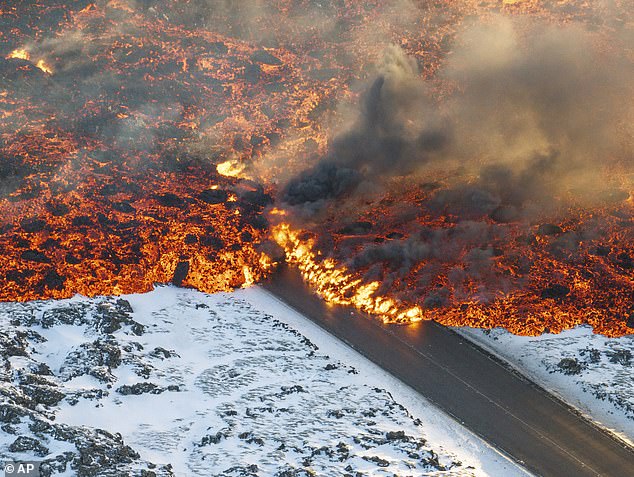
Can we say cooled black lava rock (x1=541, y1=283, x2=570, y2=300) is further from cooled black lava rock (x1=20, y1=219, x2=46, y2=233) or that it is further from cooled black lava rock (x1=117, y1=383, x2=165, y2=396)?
cooled black lava rock (x1=20, y1=219, x2=46, y2=233)

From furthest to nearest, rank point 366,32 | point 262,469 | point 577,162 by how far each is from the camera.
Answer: point 366,32
point 577,162
point 262,469

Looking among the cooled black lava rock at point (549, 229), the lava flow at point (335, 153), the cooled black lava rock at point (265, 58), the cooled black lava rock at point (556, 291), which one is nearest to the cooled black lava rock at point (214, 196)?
the lava flow at point (335, 153)

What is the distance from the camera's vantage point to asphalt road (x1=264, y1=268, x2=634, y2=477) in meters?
37.7

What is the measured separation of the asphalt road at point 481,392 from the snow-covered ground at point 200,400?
1080 mm

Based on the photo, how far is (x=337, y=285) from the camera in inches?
1896

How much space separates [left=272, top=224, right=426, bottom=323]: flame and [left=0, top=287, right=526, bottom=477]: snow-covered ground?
3.53 metres

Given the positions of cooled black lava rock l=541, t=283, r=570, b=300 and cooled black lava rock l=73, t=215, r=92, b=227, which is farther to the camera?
cooled black lava rock l=73, t=215, r=92, b=227

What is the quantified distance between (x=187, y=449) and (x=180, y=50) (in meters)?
45.4

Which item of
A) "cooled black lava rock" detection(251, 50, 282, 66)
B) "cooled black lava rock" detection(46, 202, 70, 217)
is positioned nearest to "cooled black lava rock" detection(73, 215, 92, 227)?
Answer: "cooled black lava rock" detection(46, 202, 70, 217)

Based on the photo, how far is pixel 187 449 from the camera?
113 feet

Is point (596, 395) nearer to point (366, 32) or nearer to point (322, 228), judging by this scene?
point (322, 228)

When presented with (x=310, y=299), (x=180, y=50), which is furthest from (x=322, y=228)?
(x=180, y=50)

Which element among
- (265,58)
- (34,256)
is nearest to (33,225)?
(34,256)

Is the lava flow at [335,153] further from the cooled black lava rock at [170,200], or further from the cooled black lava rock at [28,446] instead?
the cooled black lava rock at [28,446]
